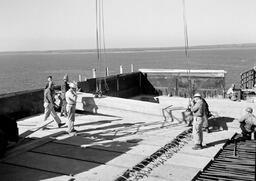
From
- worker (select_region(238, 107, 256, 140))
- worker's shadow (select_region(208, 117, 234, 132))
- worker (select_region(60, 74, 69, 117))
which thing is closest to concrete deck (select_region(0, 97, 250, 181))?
worker's shadow (select_region(208, 117, 234, 132))

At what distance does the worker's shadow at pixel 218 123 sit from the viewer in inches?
476

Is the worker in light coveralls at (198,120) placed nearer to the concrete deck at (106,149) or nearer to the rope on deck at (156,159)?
the concrete deck at (106,149)

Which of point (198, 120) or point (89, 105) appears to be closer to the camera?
point (198, 120)

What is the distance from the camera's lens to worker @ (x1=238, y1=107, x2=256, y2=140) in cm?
1030

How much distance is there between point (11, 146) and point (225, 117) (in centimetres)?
715

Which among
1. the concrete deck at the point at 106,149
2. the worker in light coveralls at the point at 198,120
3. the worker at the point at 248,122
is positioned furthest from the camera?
the worker at the point at 248,122

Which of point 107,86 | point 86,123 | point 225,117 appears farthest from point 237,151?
point 107,86

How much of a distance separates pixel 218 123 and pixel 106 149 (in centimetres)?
437

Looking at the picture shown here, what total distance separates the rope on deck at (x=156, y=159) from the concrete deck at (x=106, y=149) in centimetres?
15

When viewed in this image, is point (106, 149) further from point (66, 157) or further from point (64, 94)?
point (64, 94)

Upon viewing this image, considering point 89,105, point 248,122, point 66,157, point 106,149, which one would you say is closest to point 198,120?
point 248,122

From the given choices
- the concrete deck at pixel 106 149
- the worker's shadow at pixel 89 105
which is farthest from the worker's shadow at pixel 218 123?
the worker's shadow at pixel 89 105

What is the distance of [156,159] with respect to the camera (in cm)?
920

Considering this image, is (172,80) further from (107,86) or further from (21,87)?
(21,87)
